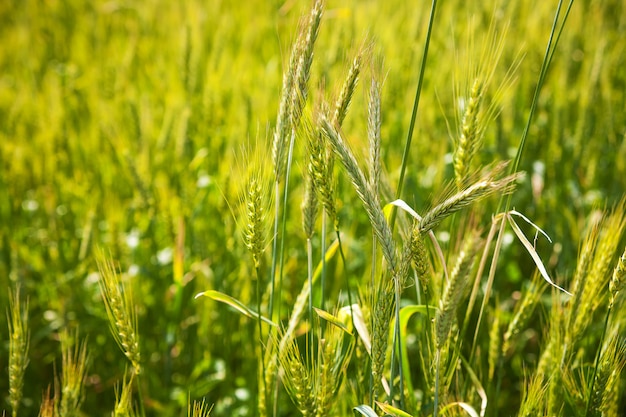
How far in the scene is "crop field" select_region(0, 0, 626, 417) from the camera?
1.09 meters

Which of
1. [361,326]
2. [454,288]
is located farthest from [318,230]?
[454,288]

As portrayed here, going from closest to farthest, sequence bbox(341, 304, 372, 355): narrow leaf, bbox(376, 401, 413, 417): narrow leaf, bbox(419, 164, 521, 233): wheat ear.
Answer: bbox(419, 164, 521, 233): wheat ear
bbox(376, 401, 413, 417): narrow leaf
bbox(341, 304, 372, 355): narrow leaf

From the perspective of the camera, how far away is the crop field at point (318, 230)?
1.09m

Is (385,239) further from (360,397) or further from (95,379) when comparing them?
(95,379)

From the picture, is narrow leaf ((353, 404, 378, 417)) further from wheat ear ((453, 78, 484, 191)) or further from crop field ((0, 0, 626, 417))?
wheat ear ((453, 78, 484, 191))

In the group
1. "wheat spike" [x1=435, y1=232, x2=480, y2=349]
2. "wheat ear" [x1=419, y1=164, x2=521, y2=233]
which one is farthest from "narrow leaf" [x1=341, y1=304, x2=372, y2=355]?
"wheat ear" [x1=419, y1=164, x2=521, y2=233]

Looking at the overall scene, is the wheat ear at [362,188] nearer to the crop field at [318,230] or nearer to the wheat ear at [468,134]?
the crop field at [318,230]

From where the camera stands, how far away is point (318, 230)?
6.17 ft

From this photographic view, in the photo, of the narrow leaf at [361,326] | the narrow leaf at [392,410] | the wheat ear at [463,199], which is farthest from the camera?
the narrow leaf at [361,326]

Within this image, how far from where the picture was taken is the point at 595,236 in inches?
49.8

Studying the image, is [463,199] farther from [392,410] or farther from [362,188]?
[392,410]

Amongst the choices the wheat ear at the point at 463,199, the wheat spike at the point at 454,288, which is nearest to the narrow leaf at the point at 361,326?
the wheat spike at the point at 454,288

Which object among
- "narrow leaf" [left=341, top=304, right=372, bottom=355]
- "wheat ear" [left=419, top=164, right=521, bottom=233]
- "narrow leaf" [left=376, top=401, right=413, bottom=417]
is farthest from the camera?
"narrow leaf" [left=341, top=304, right=372, bottom=355]

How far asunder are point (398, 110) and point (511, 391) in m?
1.14
